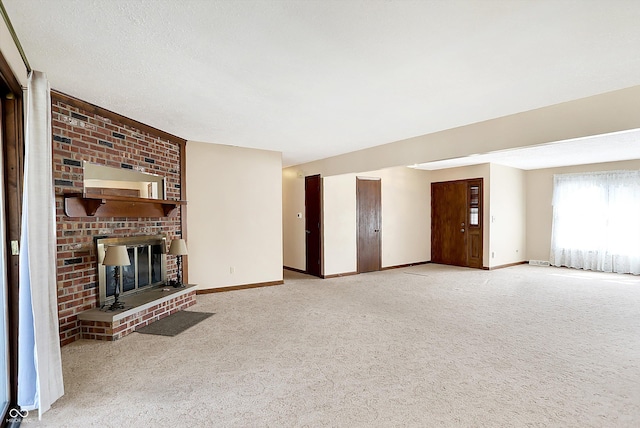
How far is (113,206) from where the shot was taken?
373 cm

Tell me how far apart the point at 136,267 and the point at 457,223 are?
6.83 metres

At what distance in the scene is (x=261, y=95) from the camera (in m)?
3.16

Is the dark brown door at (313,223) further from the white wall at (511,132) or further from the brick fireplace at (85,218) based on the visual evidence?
the brick fireplace at (85,218)

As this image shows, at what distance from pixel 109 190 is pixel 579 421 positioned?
4.56 meters

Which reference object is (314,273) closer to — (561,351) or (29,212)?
(561,351)

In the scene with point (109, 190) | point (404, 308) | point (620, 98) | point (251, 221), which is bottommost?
point (404, 308)

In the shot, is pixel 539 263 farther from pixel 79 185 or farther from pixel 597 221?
pixel 79 185

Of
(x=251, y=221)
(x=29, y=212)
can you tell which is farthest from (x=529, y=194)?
(x=29, y=212)

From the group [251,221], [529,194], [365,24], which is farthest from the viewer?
[529,194]

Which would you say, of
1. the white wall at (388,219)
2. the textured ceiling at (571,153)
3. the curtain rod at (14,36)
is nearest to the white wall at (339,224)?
the white wall at (388,219)

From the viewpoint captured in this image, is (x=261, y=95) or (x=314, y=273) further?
(x=314, y=273)

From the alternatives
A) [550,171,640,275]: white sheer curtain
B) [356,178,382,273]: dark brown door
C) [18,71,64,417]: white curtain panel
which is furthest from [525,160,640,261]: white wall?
[18,71,64,417]: white curtain panel

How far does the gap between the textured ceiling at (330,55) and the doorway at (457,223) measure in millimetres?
Answer: 4334

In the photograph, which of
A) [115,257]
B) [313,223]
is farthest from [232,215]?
[115,257]
